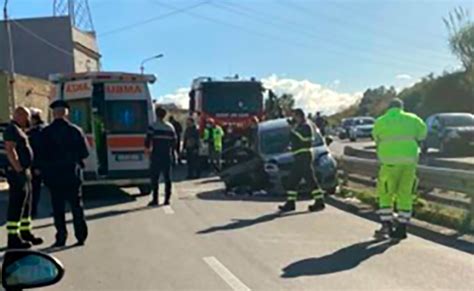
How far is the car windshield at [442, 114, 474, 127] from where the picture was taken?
28.5 m

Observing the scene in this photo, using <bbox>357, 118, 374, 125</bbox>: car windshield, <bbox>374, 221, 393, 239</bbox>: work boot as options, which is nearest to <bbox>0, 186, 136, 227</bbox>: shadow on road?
<bbox>374, 221, 393, 239</bbox>: work boot

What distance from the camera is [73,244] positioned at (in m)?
9.94

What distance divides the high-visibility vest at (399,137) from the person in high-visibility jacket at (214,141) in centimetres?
1232

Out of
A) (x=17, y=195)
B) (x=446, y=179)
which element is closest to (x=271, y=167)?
(x=446, y=179)

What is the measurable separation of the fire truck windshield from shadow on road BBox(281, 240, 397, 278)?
1498 centimetres

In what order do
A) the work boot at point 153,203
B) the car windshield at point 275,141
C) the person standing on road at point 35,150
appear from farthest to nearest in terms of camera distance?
1. the car windshield at point 275,141
2. the work boot at point 153,203
3. the person standing on road at point 35,150

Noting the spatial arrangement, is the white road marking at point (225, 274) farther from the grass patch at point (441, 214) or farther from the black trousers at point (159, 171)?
the black trousers at point (159, 171)

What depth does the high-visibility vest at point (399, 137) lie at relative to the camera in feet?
33.1

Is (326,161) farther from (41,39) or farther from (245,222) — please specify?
(41,39)

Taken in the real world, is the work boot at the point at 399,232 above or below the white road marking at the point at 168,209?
above

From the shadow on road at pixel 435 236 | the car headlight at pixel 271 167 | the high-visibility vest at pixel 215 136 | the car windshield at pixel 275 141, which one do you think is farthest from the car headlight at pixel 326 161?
the high-visibility vest at pixel 215 136

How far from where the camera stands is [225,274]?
7.73 meters

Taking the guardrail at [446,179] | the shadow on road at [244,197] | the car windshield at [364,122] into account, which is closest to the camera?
the guardrail at [446,179]

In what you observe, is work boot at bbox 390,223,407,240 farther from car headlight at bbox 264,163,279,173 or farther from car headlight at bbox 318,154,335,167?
car headlight at bbox 264,163,279,173
